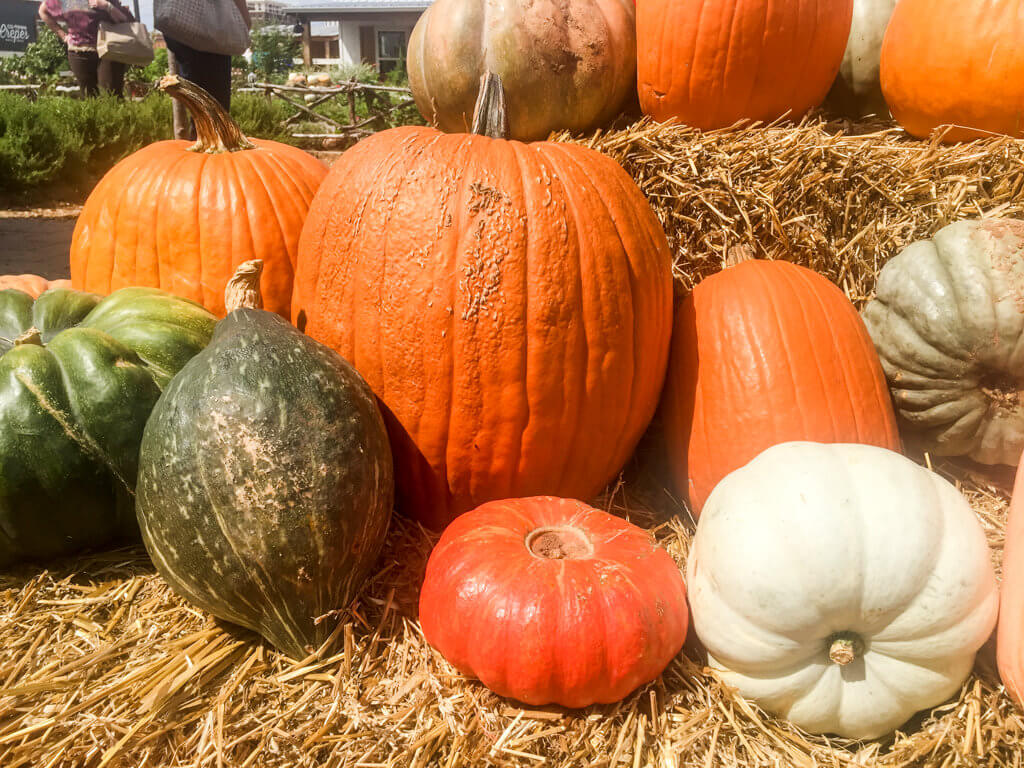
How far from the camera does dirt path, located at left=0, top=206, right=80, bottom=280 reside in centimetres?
653

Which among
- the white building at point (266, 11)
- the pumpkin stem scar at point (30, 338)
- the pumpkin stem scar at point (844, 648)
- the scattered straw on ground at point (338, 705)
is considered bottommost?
the scattered straw on ground at point (338, 705)

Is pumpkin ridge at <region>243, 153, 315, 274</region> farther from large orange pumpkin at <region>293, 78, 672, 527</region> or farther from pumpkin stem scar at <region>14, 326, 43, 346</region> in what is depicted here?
pumpkin stem scar at <region>14, 326, 43, 346</region>

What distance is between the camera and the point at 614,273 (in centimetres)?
202

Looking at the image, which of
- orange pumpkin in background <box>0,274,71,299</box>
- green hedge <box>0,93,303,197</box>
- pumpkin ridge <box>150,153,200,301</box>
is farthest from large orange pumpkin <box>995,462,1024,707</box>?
green hedge <box>0,93,303,197</box>

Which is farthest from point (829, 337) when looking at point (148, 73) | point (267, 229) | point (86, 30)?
point (148, 73)

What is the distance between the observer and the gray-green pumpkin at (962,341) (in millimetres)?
2242

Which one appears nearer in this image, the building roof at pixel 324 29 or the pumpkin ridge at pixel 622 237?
the pumpkin ridge at pixel 622 237

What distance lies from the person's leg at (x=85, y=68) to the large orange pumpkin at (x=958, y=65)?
1046cm

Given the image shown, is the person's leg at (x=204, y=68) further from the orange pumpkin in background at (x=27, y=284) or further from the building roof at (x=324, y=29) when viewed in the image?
the building roof at (x=324, y=29)

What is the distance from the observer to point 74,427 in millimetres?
1941

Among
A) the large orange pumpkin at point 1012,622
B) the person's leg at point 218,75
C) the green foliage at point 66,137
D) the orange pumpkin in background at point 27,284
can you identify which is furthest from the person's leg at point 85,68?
the large orange pumpkin at point 1012,622

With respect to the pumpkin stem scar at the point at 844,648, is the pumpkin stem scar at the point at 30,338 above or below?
above

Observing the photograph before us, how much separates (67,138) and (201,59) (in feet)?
24.7

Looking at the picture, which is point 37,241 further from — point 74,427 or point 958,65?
point 958,65
